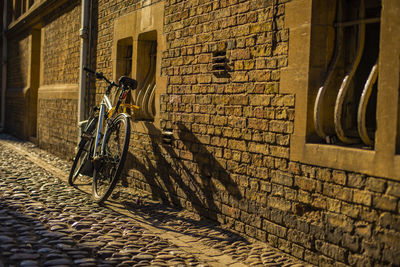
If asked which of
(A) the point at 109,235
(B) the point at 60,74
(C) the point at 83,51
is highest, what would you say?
(C) the point at 83,51

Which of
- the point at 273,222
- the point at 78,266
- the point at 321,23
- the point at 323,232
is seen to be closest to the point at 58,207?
the point at 78,266

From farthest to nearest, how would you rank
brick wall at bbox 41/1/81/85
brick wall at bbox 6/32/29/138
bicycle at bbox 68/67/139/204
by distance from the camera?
brick wall at bbox 6/32/29/138
brick wall at bbox 41/1/81/85
bicycle at bbox 68/67/139/204

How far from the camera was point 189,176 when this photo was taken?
556cm

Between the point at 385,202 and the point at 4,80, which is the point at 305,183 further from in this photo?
the point at 4,80

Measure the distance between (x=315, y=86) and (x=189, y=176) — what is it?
82.1 inches

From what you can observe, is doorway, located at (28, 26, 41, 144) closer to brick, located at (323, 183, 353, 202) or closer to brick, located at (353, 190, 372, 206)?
brick, located at (323, 183, 353, 202)

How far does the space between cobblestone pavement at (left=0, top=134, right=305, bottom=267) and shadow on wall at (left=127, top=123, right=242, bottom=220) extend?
0.18m

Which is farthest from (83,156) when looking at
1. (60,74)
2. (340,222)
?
(340,222)

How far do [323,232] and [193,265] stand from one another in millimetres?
1051

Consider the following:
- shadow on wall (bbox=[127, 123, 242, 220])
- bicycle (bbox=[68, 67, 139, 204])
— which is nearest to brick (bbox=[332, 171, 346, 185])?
shadow on wall (bbox=[127, 123, 242, 220])

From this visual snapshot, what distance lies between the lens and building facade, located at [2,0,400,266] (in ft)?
11.1

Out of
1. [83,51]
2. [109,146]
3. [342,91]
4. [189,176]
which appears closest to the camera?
[342,91]

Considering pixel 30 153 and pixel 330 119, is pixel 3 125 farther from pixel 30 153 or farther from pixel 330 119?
pixel 330 119

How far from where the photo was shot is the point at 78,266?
3506 millimetres
